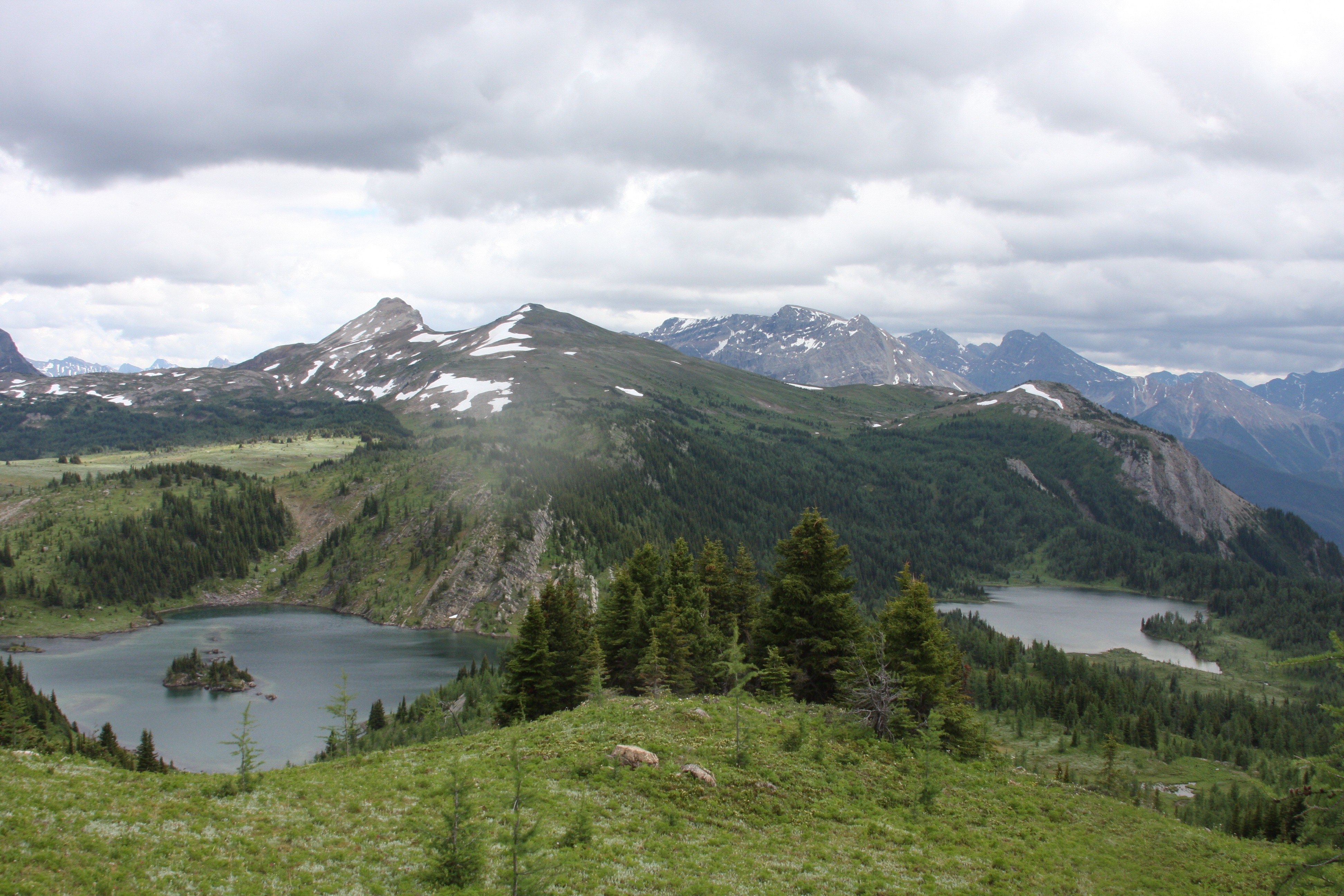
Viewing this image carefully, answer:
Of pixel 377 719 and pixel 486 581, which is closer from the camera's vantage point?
pixel 377 719

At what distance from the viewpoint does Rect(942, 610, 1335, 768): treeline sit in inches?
3506

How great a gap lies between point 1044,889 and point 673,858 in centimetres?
1101

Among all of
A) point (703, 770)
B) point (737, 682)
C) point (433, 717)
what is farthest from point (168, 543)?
point (703, 770)

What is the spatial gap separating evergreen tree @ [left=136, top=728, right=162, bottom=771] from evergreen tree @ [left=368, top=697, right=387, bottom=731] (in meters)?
22.3

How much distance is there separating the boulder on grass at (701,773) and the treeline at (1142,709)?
58.8 meters

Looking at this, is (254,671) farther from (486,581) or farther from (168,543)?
(168,543)

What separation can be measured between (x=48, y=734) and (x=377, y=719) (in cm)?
2758

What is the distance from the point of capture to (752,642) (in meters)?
47.6

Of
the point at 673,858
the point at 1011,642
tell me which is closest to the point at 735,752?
the point at 673,858

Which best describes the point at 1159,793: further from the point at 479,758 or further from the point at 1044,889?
the point at 479,758

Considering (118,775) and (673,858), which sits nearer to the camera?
(673,858)

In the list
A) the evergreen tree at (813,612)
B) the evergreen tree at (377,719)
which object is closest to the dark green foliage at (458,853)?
the evergreen tree at (813,612)

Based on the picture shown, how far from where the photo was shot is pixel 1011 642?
410ft

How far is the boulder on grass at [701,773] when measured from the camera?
2545cm
